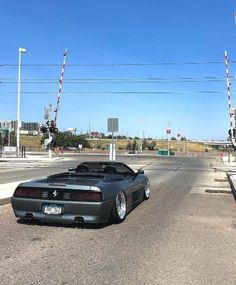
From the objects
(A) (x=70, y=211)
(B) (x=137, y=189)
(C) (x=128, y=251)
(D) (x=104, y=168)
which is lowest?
(C) (x=128, y=251)

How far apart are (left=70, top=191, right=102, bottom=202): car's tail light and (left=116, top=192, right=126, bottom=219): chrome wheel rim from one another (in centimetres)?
76

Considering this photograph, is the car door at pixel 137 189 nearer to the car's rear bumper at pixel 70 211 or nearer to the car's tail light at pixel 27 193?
the car's rear bumper at pixel 70 211

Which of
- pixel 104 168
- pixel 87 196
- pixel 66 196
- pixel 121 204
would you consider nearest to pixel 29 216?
pixel 66 196

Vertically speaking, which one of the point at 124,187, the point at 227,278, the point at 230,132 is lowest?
the point at 227,278

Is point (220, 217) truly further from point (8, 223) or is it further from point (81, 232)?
point (8, 223)

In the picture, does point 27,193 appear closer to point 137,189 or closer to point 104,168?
point 104,168

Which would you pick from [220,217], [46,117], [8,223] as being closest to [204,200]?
[220,217]

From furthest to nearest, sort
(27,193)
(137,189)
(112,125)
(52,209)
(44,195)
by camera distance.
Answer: (112,125) < (137,189) < (27,193) < (44,195) < (52,209)

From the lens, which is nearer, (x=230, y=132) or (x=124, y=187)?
(x=124, y=187)

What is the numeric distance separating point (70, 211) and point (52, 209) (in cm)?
35

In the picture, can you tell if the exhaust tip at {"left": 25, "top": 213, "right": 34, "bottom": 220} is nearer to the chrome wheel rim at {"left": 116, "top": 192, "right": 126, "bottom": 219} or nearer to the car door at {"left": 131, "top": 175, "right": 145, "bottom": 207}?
the chrome wheel rim at {"left": 116, "top": 192, "right": 126, "bottom": 219}

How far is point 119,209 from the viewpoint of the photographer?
29.9 feet

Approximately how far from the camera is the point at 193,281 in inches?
213

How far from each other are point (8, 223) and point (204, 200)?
6.18 meters
